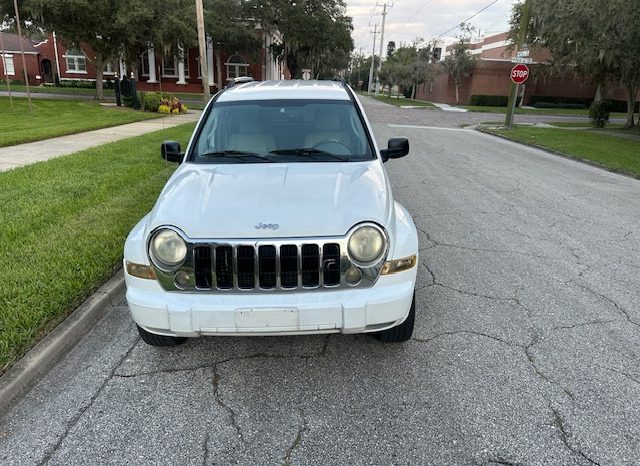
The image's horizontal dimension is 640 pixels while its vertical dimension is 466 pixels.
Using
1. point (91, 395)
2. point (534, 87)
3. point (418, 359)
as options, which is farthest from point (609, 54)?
point (534, 87)

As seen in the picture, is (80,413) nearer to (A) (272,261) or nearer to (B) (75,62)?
(A) (272,261)

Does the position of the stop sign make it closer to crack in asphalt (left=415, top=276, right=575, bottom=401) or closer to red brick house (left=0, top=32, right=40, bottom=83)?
crack in asphalt (left=415, top=276, right=575, bottom=401)

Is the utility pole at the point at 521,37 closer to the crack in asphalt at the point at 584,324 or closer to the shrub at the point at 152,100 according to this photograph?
the shrub at the point at 152,100

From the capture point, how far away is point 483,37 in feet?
225

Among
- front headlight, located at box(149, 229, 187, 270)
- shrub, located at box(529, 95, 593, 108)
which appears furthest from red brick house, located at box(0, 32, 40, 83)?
front headlight, located at box(149, 229, 187, 270)

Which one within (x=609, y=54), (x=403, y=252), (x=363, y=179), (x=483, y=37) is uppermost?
(x=483, y=37)

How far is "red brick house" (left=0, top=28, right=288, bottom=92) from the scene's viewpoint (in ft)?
146

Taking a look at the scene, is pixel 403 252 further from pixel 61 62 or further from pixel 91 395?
pixel 61 62

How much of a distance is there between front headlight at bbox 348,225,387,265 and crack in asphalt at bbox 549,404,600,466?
4.45 ft

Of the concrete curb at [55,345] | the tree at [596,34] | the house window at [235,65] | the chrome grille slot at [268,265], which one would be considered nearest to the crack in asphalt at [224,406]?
the chrome grille slot at [268,265]

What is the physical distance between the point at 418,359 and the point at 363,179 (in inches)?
51.9

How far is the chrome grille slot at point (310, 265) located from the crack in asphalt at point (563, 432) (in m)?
1.57

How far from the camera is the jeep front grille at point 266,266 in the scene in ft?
8.86

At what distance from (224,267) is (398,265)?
3.48ft
